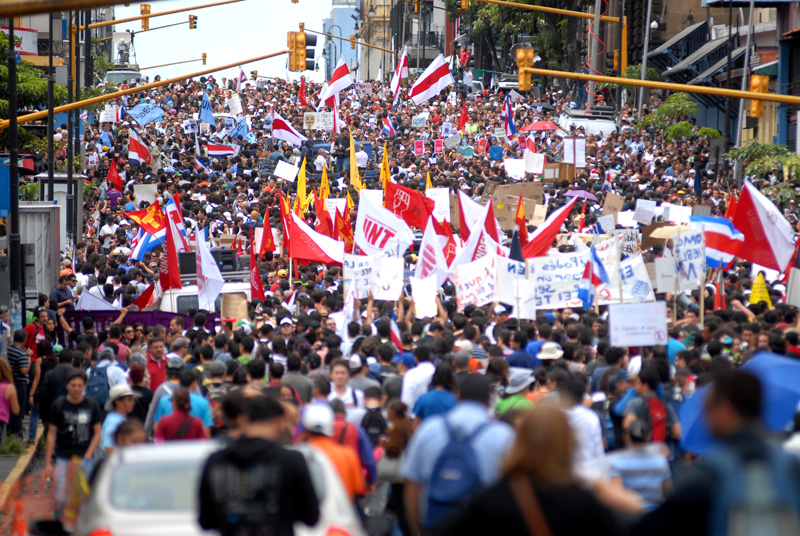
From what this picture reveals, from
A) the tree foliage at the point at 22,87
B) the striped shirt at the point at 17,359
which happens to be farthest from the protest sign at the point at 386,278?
the tree foliage at the point at 22,87

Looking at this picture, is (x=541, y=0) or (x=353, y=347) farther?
(x=541, y=0)

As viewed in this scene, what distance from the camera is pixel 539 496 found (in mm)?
4020

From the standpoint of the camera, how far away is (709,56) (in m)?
42.2

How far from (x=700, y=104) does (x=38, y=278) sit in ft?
108

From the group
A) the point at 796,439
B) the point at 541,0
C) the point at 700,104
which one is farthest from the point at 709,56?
the point at 796,439

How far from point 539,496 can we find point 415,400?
15.4 feet

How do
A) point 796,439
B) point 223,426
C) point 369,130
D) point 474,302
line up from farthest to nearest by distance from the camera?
point 369,130
point 474,302
point 223,426
point 796,439

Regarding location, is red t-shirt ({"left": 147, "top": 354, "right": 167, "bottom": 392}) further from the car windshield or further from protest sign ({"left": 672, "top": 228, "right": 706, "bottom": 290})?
protest sign ({"left": 672, "top": 228, "right": 706, "bottom": 290})

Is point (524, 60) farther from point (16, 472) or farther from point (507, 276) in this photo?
point (16, 472)

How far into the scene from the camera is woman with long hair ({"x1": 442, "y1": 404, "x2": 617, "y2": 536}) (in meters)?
4.00

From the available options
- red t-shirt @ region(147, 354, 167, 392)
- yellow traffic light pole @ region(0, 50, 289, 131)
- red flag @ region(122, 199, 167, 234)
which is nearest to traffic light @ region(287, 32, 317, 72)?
yellow traffic light pole @ region(0, 50, 289, 131)

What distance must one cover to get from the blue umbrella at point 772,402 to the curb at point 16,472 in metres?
5.36

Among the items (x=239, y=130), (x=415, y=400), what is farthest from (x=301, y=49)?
(x=415, y=400)

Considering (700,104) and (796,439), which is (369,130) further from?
(796,439)
